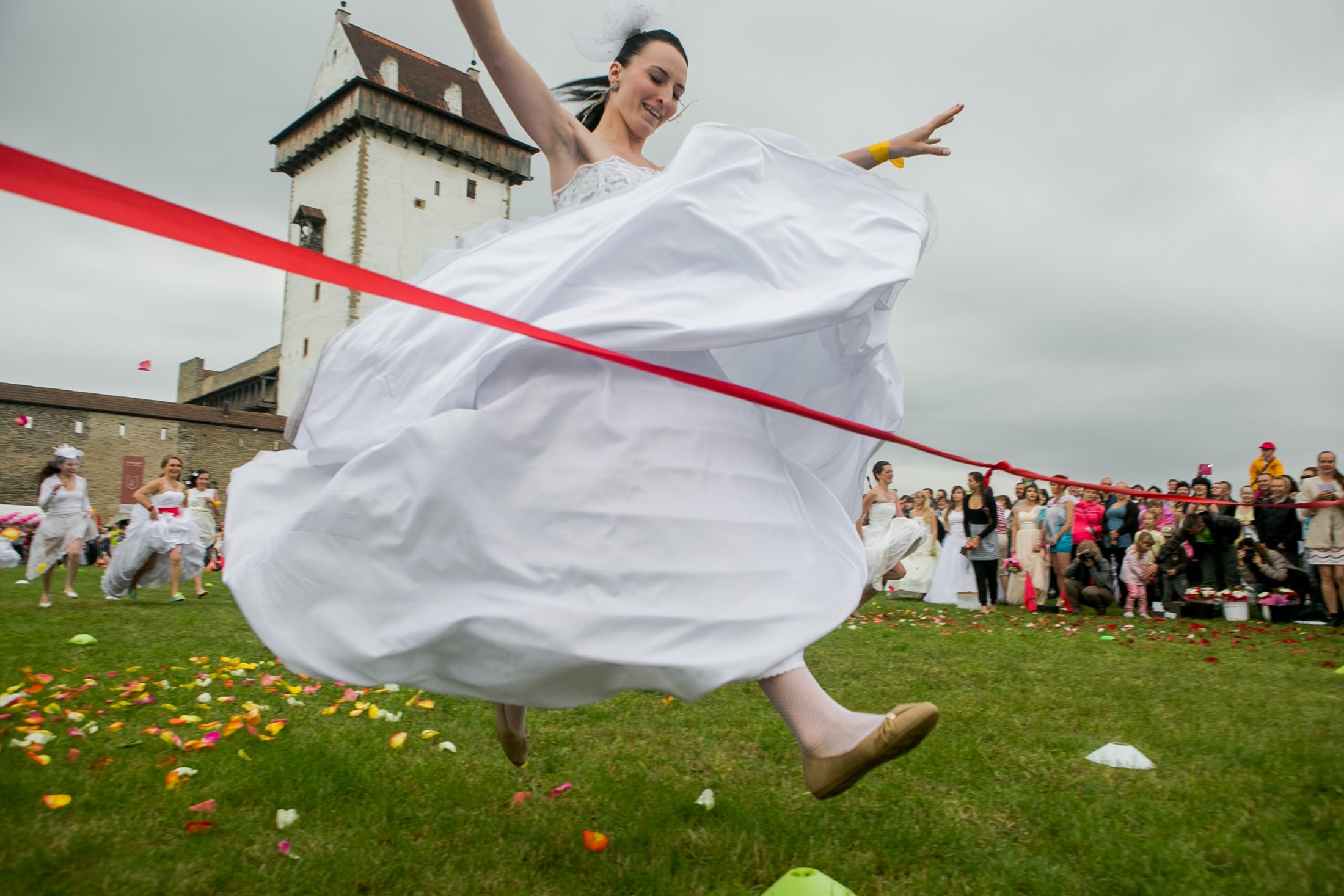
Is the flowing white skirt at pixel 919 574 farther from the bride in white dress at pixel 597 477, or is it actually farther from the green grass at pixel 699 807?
the bride in white dress at pixel 597 477

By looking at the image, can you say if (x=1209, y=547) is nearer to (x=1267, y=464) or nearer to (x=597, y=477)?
(x=1267, y=464)

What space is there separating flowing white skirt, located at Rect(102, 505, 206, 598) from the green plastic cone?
1031 cm

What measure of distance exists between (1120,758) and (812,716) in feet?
7.35

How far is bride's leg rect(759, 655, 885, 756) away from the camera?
6.52 feet

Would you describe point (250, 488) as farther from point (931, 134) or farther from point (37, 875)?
point (931, 134)

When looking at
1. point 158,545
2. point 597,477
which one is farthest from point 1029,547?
point 158,545

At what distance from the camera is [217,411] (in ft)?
115

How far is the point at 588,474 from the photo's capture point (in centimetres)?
191

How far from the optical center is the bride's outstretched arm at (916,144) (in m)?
3.11

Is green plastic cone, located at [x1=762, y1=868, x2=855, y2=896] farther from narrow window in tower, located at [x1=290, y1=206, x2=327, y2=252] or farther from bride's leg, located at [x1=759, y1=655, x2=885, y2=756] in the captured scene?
narrow window in tower, located at [x1=290, y1=206, x2=327, y2=252]

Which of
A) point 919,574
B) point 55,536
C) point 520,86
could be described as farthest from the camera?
point 919,574

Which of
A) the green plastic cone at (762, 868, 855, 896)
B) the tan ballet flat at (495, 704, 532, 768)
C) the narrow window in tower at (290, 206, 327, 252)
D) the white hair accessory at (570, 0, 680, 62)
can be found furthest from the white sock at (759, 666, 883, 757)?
the narrow window in tower at (290, 206, 327, 252)

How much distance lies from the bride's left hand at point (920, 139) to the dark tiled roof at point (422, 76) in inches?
1514

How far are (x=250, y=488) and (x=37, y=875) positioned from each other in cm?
123
